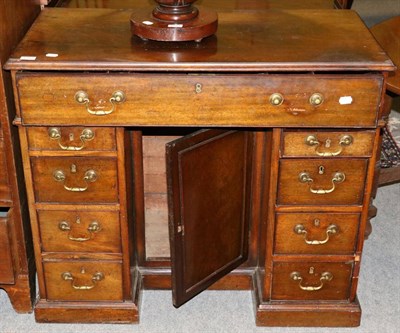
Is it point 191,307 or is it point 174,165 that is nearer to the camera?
point 174,165

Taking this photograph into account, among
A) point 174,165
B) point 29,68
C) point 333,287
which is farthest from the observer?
point 333,287

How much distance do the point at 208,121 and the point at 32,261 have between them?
971mm

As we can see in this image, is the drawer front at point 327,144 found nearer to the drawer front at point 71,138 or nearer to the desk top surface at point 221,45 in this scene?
the desk top surface at point 221,45

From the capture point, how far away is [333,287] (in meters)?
Result: 2.69

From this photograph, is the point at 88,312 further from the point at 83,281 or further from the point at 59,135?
the point at 59,135

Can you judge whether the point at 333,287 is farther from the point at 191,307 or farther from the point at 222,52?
the point at 222,52

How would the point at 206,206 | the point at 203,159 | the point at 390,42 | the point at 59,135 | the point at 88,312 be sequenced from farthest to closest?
the point at 390,42, the point at 88,312, the point at 206,206, the point at 203,159, the point at 59,135

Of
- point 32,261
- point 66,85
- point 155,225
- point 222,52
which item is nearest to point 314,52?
point 222,52

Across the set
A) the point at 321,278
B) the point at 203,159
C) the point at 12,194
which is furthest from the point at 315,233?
the point at 12,194

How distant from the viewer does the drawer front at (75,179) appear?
7.96 ft

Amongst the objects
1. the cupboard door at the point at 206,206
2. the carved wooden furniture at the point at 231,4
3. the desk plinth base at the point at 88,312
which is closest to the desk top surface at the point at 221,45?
the carved wooden furniture at the point at 231,4

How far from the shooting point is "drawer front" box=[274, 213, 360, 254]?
8.34ft

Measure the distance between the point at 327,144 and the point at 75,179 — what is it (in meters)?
0.83

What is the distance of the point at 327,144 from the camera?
239cm
